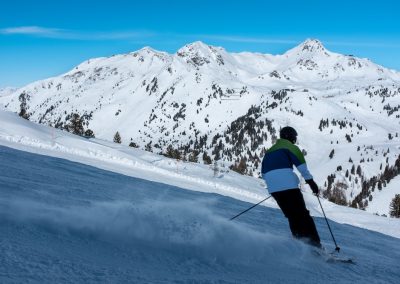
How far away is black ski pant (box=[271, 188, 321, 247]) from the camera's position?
29.6ft

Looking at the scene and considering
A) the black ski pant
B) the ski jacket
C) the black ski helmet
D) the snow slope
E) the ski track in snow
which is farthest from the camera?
the snow slope

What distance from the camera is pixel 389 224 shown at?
78.1ft

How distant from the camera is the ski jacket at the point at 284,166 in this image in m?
9.14

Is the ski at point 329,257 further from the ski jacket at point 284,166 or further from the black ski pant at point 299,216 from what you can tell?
the ski jacket at point 284,166

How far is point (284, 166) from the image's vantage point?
9.25m

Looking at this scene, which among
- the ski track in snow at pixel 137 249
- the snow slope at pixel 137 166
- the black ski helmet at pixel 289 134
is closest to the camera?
the ski track in snow at pixel 137 249

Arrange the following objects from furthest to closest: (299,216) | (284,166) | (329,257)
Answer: (284,166)
(299,216)
(329,257)

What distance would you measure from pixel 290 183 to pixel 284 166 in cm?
37

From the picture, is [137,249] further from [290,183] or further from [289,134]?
[289,134]

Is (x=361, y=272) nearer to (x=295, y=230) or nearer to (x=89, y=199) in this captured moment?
(x=295, y=230)

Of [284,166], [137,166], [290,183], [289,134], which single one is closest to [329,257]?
[290,183]

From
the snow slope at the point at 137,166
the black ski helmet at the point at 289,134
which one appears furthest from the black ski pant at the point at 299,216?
the snow slope at the point at 137,166

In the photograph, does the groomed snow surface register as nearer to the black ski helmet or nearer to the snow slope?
the black ski helmet

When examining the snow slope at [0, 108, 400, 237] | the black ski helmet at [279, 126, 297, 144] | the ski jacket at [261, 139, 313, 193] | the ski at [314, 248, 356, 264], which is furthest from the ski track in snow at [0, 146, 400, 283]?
the snow slope at [0, 108, 400, 237]
